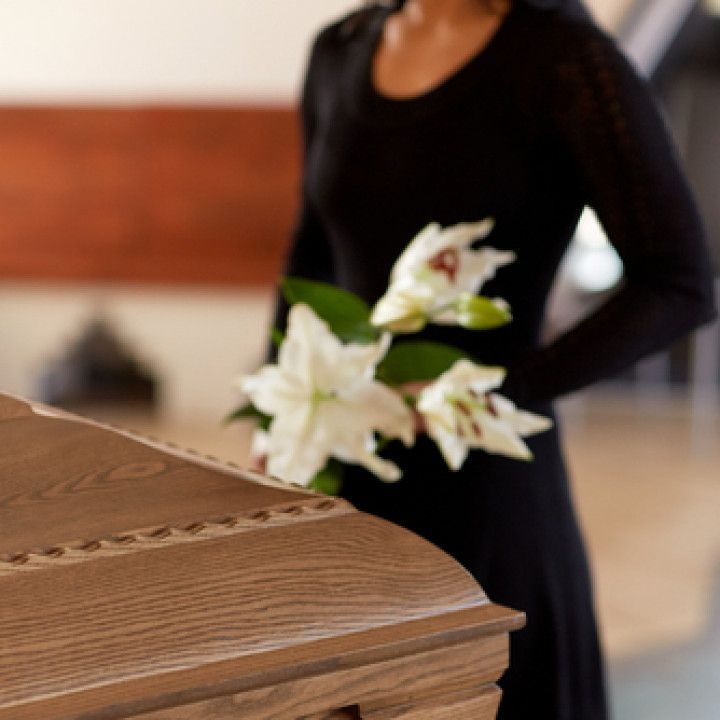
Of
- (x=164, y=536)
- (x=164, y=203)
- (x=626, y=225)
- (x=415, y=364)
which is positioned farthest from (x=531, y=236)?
(x=164, y=203)

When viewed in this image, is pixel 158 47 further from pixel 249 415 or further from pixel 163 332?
pixel 249 415

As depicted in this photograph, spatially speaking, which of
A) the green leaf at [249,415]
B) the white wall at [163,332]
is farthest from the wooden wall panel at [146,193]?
the green leaf at [249,415]

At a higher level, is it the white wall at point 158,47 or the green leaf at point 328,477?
the green leaf at point 328,477

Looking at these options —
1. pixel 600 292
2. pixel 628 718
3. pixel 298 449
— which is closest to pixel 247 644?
pixel 298 449

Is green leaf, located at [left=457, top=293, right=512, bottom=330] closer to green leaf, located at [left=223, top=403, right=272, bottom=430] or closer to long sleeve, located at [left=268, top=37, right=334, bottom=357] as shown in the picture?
green leaf, located at [left=223, top=403, right=272, bottom=430]

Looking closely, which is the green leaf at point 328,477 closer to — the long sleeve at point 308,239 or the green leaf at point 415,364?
the green leaf at point 415,364

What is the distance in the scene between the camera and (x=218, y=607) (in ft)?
1.59

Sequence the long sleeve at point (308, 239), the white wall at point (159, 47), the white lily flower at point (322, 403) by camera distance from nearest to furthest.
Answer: the white lily flower at point (322, 403)
the long sleeve at point (308, 239)
the white wall at point (159, 47)

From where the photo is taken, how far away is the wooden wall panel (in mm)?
6184

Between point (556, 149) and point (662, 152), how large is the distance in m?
0.10

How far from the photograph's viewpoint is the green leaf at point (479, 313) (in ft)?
3.02

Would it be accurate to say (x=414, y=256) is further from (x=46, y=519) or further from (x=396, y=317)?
(x=46, y=519)

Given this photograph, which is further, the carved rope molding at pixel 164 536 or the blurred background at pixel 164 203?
the blurred background at pixel 164 203

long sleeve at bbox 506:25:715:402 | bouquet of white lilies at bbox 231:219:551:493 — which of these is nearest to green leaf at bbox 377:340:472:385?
bouquet of white lilies at bbox 231:219:551:493
